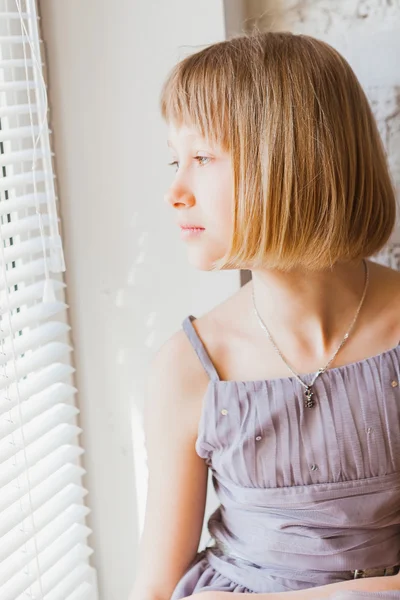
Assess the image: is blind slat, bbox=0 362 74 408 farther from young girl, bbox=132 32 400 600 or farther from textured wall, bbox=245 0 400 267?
textured wall, bbox=245 0 400 267

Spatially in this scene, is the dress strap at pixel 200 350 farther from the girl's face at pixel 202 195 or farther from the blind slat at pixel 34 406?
the blind slat at pixel 34 406

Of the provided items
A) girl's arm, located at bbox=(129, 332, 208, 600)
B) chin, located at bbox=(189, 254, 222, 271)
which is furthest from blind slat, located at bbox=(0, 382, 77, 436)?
chin, located at bbox=(189, 254, 222, 271)

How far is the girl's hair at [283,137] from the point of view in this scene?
1.14 meters

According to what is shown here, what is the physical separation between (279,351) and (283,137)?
335 millimetres

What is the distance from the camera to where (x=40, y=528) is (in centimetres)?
154

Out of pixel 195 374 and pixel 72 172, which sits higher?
pixel 72 172

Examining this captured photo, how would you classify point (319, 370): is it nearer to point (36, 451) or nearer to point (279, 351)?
point (279, 351)

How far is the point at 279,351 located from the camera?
1279 mm

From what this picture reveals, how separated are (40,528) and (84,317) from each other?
42 cm

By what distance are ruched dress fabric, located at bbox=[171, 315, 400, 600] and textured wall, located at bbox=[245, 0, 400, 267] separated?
1.32 ft

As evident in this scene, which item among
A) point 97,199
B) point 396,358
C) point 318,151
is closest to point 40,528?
point 97,199

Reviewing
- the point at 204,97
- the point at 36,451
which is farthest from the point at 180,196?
the point at 36,451

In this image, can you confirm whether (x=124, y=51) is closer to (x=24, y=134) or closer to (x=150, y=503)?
(x=24, y=134)

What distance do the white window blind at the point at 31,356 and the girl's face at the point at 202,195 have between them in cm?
33
